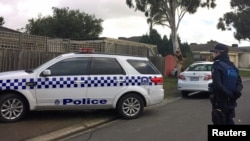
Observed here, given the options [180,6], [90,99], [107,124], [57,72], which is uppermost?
[180,6]

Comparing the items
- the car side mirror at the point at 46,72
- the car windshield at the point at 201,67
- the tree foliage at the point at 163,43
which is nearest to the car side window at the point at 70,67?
the car side mirror at the point at 46,72

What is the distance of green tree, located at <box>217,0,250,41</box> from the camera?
47375mm

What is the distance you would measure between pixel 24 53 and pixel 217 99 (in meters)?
9.65

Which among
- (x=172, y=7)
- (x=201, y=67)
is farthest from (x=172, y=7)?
(x=201, y=67)

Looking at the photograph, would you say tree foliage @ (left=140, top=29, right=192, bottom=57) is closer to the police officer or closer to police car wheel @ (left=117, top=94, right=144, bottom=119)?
police car wheel @ (left=117, top=94, right=144, bottom=119)

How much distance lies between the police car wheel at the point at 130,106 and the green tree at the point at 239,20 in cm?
3973

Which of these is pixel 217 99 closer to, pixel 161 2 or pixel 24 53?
pixel 24 53

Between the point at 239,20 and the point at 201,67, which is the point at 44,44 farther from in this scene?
the point at 239,20

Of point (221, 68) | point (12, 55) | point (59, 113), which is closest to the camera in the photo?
point (221, 68)

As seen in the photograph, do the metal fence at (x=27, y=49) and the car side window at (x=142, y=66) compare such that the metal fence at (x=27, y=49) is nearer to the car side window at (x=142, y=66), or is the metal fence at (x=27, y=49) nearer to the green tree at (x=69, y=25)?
the car side window at (x=142, y=66)

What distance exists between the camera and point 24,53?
555 inches

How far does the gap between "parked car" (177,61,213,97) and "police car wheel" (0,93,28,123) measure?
7982 mm

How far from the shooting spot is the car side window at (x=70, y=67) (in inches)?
377

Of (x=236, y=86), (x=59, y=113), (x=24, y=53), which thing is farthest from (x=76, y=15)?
(x=236, y=86)
